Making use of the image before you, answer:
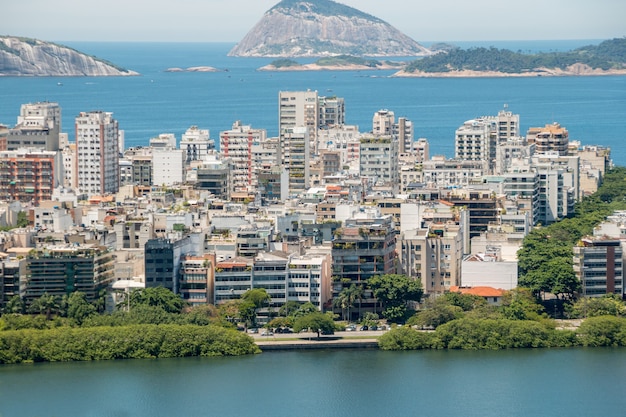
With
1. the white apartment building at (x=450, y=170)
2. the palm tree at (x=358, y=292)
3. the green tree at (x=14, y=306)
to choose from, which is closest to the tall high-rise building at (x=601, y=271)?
the palm tree at (x=358, y=292)

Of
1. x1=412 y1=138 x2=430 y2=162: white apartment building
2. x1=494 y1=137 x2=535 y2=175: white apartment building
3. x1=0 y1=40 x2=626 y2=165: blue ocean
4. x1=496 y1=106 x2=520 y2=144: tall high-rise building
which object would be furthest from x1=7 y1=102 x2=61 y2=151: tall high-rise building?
x1=496 y1=106 x2=520 y2=144: tall high-rise building

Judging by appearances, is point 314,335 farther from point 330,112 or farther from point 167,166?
point 330,112

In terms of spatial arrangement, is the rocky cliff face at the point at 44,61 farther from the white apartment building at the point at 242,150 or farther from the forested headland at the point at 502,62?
the white apartment building at the point at 242,150

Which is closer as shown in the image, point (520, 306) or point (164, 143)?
point (520, 306)

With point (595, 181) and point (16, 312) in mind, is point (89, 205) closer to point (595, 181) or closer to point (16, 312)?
point (16, 312)

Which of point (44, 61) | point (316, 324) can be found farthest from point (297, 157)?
point (44, 61)

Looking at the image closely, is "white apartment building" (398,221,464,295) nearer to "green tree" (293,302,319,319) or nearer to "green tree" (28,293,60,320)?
"green tree" (293,302,319,319)
